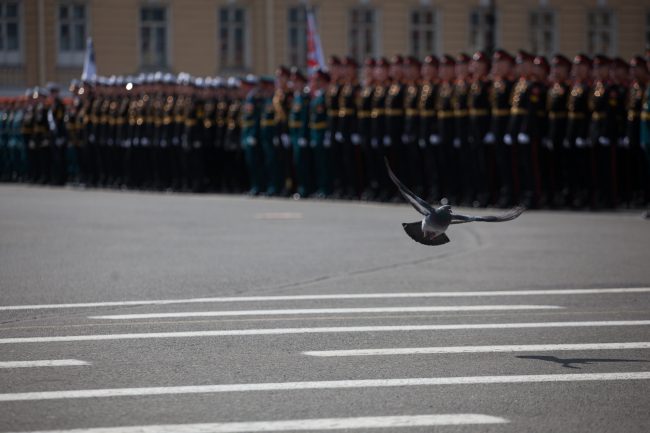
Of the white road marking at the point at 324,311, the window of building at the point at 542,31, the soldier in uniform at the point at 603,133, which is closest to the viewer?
the white road marking at the point at 324,311

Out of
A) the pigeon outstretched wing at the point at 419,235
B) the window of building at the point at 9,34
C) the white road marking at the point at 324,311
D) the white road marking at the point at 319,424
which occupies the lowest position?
the white road marking at the point at 319,424

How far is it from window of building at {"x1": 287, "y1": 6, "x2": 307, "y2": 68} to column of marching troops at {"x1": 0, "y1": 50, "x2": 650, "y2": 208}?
17692 mm

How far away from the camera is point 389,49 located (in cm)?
5091

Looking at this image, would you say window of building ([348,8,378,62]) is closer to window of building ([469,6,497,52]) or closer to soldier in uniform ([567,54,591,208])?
window of building ([469,6,497,52])

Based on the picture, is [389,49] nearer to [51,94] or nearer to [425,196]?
[51,94]

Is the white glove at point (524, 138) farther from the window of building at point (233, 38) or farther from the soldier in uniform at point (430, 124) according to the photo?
the window of building at point (233, 38)

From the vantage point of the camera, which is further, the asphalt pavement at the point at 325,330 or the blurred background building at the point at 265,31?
the blurred background building at the point at 265,31

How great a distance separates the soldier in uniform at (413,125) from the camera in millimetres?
23891

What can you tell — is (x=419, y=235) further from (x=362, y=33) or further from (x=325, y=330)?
(x=362, y=33)

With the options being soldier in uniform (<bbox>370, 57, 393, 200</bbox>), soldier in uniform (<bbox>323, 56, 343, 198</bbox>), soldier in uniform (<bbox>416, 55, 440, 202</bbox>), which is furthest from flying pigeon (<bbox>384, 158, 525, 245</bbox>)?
soldier in uniform (<bbox>323, 56, 343, 198</bbox>)

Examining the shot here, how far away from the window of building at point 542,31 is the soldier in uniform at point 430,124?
28938mm

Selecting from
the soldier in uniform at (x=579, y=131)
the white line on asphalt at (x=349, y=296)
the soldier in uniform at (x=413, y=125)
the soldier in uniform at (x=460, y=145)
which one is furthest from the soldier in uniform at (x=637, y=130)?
the white line on asphalt at (x=349, y=296)

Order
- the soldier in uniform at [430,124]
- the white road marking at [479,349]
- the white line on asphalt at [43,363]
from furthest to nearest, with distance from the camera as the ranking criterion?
the soldier in uniform at [430,124]
the white road marking at [479,349]
the white line on asphalt at [43,363]

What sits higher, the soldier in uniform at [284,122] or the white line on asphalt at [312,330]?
the soldier in uniform at [284,122]
